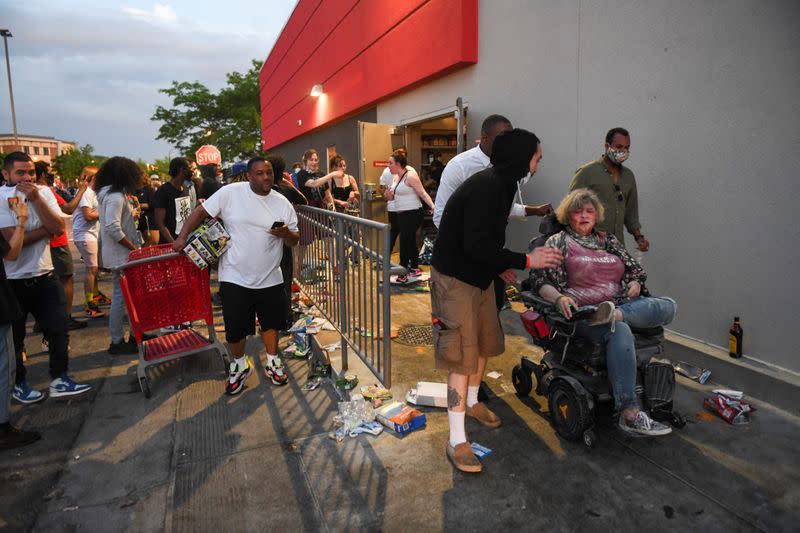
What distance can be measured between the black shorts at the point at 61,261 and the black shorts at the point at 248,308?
301 centimetres

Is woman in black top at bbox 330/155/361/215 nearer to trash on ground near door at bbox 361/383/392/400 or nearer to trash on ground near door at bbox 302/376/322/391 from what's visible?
trash on ground near door at bbox 302/376/322/391

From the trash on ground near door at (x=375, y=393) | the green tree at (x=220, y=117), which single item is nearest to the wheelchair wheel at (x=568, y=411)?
the trash on ground near door at (x=375, y=393)

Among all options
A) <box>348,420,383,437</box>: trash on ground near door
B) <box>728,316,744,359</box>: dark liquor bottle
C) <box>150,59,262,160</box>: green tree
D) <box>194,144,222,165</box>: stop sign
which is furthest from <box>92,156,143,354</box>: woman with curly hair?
<box>150,59,262,160</box>: green tree

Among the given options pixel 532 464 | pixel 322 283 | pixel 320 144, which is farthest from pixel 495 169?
pixel 320 144

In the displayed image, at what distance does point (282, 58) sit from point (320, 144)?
7.34m

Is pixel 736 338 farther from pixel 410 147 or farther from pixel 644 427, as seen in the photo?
pixel 410 147

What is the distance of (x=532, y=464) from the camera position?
9.68ft

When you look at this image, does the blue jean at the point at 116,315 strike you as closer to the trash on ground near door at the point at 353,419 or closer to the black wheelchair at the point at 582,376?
the trash on ground near door at the point at 353,419

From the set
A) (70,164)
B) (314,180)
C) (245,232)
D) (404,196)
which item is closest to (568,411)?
(245,232)

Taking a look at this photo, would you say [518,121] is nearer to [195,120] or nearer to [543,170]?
[543,170]

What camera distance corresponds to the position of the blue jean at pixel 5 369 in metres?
3.17

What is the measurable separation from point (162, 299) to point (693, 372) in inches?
184

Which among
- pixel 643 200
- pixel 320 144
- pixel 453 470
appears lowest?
pixel 453 470

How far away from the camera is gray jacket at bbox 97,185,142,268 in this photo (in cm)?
481
